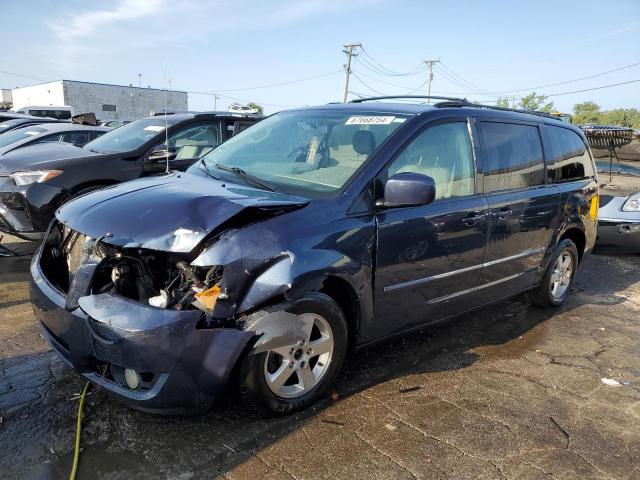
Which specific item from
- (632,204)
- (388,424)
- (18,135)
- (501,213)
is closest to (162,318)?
(388,424)

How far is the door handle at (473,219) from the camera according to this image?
3.70 meters

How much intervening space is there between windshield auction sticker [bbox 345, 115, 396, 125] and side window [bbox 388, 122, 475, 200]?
0.82 ft

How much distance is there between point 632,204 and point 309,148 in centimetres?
565

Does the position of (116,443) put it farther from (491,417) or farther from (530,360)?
(530,360)

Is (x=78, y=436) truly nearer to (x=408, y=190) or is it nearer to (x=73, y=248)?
(x=73, y=248)

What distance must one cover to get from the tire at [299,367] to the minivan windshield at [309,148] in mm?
776

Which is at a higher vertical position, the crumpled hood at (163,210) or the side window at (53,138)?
the side window at (53,138)

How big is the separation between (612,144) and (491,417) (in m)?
6.59

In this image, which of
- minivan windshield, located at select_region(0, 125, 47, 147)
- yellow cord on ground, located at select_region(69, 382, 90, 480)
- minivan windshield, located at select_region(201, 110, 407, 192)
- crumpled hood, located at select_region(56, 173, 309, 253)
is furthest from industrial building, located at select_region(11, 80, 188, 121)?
yellow cord on ground, located at select_region(69, 382, 90, 480)

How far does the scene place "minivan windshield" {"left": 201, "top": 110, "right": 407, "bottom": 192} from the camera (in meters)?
3.36

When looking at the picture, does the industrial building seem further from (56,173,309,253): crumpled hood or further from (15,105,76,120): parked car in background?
(56,173,309,253): crumpled hood

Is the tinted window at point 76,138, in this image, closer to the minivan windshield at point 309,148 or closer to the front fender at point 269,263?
the minivan windshield at point 309,148

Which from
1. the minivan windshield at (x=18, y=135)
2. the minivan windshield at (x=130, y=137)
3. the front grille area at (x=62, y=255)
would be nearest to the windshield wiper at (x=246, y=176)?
the front grille area at (x=62, y=255)

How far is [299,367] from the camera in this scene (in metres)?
2.93
